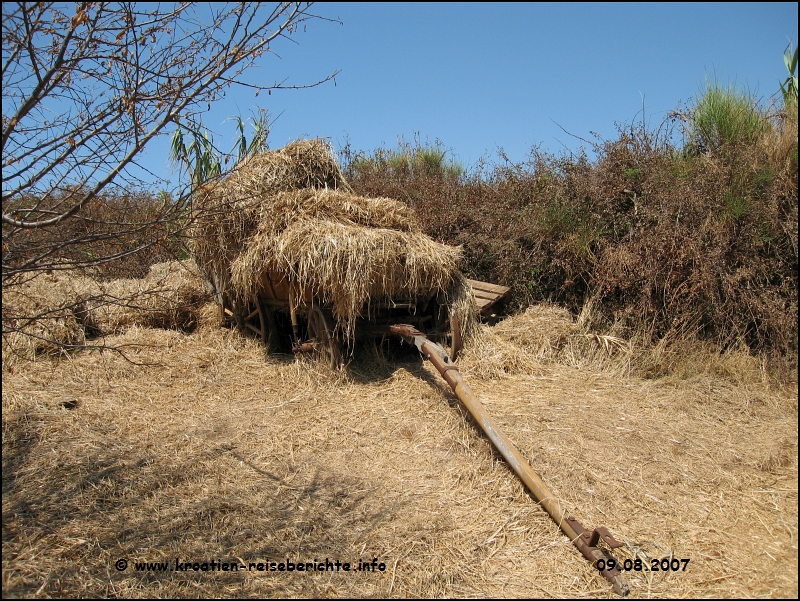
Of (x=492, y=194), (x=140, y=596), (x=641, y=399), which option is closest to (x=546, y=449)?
(x=641, y=399)

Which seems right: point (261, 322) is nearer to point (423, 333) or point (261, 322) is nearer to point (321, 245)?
point (321, 245)

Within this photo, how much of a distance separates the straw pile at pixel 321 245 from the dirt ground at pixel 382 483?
0.92 meters

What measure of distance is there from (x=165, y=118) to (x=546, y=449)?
3.35 m

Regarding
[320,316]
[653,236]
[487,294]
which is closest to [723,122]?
[653,236]

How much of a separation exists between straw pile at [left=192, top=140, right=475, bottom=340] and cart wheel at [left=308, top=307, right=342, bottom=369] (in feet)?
0.57

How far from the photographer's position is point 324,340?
5.69m

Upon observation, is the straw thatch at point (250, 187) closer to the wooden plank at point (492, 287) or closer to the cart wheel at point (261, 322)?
the cart wheel at point (261, 322)

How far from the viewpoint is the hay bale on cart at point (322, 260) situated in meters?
5.20

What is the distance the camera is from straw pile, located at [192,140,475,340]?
5160 millimetres

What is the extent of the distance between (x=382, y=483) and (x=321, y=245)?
7.47 ft

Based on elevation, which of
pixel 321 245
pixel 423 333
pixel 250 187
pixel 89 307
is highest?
pixel 250 187

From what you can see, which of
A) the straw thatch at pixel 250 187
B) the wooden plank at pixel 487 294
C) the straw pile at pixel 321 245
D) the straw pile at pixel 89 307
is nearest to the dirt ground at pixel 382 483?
the straw pile at pixel 89 307

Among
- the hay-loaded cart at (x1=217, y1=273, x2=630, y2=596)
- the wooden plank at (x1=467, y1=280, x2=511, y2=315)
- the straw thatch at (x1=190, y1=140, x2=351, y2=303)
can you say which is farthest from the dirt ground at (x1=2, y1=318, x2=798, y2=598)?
the straw thatch at (x1=190, y1=140, x2=351, y2=303)

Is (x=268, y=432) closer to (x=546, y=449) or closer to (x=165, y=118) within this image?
(x=546, y=449)
